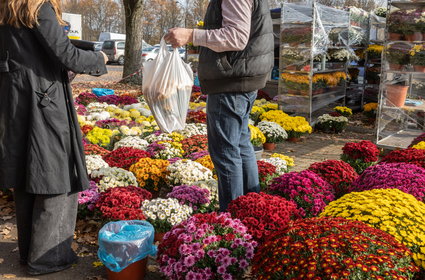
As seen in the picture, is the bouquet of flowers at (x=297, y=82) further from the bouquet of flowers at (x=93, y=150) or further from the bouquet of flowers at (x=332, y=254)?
the bouquet of flowers at (x=332, y=254)

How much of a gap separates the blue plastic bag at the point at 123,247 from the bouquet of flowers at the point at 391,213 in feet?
4.00

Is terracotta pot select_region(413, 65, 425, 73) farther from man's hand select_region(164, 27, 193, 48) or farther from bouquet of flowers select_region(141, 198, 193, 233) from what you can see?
man's hand select_region(164, 27, 193, 48)

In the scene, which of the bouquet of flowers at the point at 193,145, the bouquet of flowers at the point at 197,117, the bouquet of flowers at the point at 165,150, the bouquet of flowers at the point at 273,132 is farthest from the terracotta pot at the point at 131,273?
the bouquet of flowers at the point at 197,117

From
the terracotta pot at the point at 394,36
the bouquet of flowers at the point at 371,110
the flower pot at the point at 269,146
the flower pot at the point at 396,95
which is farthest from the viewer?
the bouquet of flowers at the point at 371,110

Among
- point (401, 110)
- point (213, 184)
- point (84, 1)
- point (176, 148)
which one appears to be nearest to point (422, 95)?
point (401, 110)

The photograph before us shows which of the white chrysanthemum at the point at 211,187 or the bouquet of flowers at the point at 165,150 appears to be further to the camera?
the bouquet of flowers at the point at 165,150

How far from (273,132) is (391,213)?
481 centimetres

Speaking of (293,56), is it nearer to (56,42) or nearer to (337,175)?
(337,175)

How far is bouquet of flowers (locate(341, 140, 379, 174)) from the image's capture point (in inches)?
226

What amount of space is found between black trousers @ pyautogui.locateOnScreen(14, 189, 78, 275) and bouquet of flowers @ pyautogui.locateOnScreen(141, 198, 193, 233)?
68cm

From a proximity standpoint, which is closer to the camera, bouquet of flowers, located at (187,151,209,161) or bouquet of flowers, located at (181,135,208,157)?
bouquet of flowers, located at (187,151,209,161)

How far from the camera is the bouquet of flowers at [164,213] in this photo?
3.67 meters

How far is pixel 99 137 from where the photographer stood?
6.48 meters

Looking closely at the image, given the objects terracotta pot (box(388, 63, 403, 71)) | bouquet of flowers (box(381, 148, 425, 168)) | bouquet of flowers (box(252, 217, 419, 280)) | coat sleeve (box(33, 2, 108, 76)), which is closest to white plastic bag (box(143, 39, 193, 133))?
coat sleeve (box(33, 2, 108, 76))
